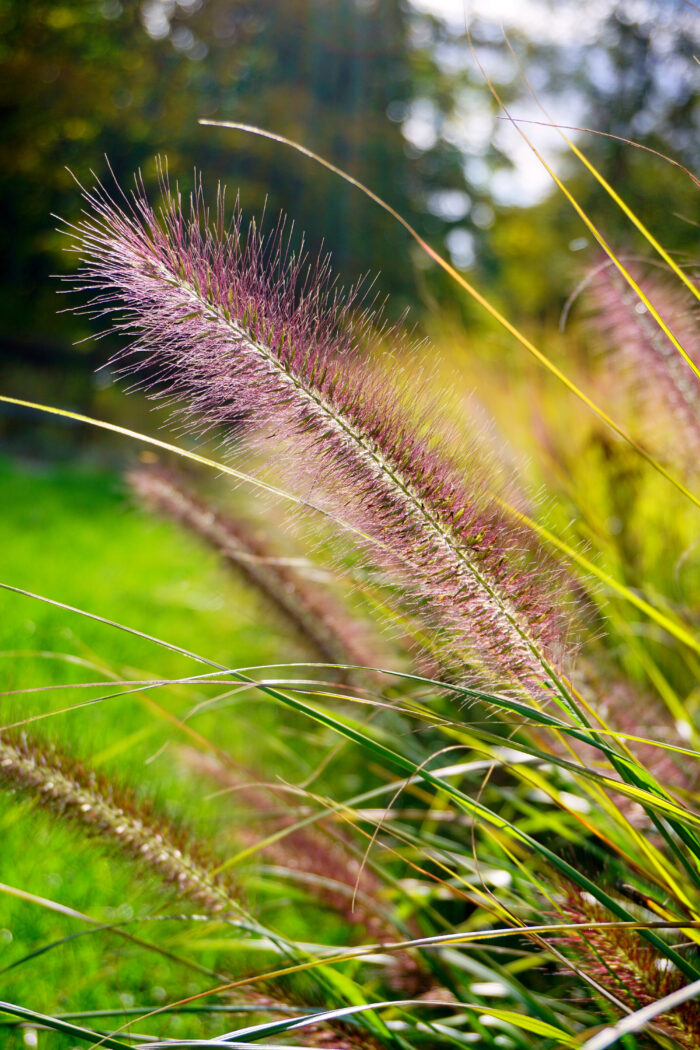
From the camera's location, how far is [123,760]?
2.37 meters

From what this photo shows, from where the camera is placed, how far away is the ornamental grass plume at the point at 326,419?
851 millimetres

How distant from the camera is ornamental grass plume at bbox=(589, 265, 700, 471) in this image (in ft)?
4.42

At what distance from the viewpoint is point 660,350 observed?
1.39 metres

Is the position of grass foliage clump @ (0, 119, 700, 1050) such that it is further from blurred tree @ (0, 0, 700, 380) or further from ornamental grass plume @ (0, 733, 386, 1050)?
blurred tree @ (0, 0, 700, 380)

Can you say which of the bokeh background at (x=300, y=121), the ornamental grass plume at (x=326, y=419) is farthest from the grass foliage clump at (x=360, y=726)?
the bokeh background at (x=300, y=121)

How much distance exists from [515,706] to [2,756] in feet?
2.17

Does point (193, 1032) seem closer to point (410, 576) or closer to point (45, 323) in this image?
point (410, 576)

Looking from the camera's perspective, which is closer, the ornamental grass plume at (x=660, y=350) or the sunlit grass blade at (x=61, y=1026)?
the sunlit grass blade at (x=61, y=1026)

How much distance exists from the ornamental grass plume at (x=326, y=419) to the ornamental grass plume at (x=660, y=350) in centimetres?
61

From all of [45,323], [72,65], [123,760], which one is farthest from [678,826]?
[72,65]

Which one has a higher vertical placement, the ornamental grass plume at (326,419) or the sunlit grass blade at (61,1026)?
the ornamental grass plume at (326,419)

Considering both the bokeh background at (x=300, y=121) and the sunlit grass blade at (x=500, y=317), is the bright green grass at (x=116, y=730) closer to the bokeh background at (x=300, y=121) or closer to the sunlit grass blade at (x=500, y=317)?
the sunlit grass blade at (x=500, y=317)

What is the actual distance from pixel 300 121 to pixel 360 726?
13981 millimetres

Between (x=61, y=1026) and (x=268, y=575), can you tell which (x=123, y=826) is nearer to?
(x=61, y=1026)
